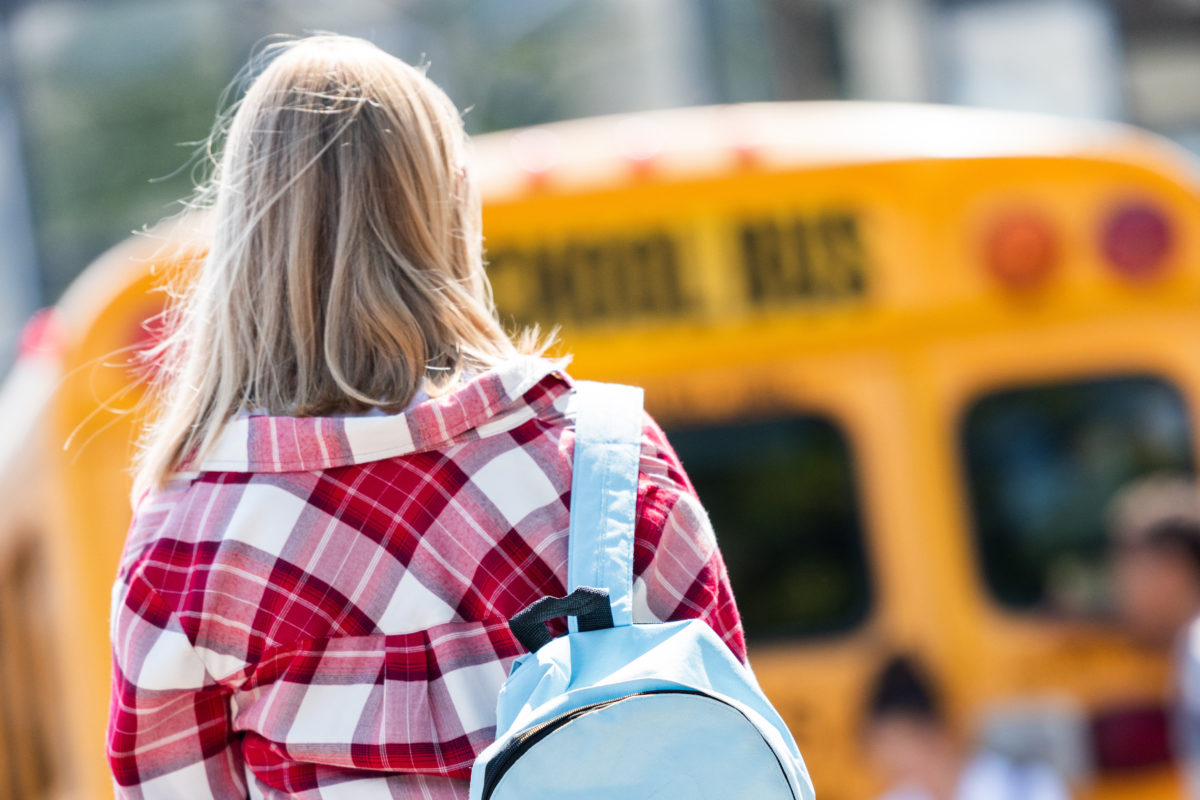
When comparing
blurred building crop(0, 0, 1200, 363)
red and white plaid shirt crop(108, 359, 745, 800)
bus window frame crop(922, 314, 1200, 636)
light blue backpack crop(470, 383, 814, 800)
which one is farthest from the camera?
blurred building crop(0, 0, 1200, 363)

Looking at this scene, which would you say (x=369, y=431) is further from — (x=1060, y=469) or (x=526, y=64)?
(x=526, y=64)

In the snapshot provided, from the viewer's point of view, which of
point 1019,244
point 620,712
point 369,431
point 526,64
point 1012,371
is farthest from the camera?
point 526,64

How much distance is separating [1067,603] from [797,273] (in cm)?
98

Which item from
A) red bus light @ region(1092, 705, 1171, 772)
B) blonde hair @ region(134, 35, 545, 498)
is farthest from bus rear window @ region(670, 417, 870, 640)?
blonde hair @ region(134, 35, 545, 498)

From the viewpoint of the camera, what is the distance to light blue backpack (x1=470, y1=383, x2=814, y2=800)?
1.09 meters

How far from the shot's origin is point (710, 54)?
1039cm

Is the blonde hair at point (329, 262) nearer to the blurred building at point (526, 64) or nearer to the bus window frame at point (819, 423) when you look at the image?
the bus window frame at point (819, 423)

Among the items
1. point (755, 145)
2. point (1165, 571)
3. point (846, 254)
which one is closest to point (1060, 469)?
point (1165, 571)

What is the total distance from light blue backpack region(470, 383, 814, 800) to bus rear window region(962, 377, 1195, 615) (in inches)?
91.2

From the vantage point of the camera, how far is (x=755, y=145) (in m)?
3.28

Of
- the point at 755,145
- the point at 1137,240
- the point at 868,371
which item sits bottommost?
the point at 868,371

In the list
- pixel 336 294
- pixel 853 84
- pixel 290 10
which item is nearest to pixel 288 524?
pixel 336 294

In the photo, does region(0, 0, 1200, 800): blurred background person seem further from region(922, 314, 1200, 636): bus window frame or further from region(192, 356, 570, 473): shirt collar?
region(192, 356, 570, 473): shirt collar

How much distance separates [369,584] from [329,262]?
293 millimetres
